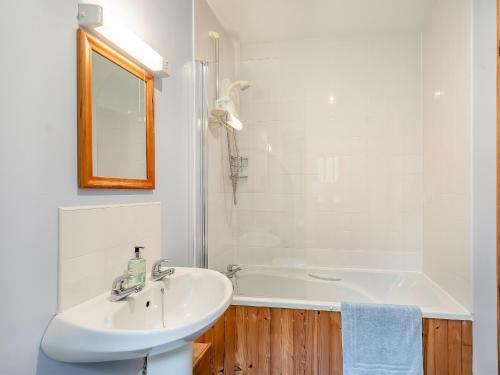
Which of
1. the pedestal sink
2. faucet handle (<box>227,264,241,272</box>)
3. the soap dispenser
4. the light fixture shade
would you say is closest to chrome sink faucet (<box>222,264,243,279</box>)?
faucet handle (<box>227,264,241,272</box>)

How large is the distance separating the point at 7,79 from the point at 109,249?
0.66 m

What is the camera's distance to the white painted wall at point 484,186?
1.51 meters

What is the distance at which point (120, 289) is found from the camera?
3.74 ft

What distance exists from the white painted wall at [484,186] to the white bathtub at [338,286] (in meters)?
0.35

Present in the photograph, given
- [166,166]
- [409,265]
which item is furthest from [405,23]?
[166,166]

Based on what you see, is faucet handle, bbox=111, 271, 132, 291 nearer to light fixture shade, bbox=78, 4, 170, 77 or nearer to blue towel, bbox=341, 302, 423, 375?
light fixture shade, bbox=78, 4, 170, 77

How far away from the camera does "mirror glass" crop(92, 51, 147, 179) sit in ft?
3.82

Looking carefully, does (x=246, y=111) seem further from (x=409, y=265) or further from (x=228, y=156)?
(x=409, y=265)

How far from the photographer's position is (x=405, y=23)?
2521mm

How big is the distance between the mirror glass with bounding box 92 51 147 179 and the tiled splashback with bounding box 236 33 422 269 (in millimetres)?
1372

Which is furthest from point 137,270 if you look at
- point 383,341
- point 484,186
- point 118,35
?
point 484,186

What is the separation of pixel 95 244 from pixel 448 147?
213 cm

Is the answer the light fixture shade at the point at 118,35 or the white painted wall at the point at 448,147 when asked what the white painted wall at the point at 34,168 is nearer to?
the light fixture shade at the point at 118,35

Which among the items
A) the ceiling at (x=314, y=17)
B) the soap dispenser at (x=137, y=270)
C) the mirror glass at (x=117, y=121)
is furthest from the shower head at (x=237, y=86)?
the soap dispenser at (x=137, y=270)
